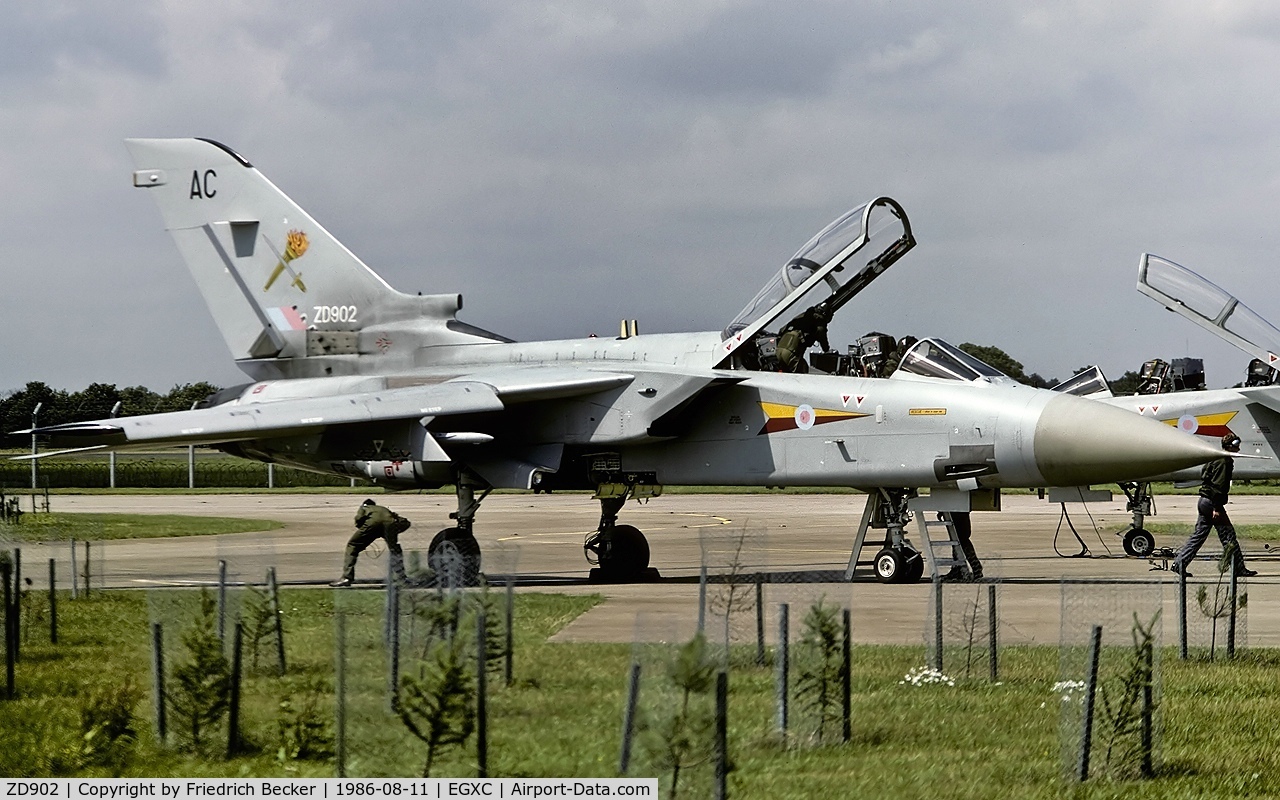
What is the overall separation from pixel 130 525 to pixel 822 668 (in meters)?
22.9

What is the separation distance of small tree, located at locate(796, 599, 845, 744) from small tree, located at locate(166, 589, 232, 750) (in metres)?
2.84

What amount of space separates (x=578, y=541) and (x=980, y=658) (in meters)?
14.8

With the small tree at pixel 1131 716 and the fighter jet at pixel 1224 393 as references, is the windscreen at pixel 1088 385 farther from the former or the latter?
the small tree at pixel 1131 716

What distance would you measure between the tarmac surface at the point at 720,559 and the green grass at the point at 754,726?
0.56 metres

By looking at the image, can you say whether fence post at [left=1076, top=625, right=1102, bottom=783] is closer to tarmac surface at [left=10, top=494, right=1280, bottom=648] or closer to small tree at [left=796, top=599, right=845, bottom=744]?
tarmac surface at [left=10, top=494, right=1280, bottom=648]

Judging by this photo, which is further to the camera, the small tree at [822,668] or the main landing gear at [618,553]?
the main landing gear at [618,553]

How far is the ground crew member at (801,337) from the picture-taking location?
15219 mm

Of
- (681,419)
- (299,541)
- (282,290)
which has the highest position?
(282,290)

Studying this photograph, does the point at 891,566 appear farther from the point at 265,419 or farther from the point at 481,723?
the point at 481,723

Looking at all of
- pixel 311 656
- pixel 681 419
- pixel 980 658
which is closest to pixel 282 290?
pixel 681 419

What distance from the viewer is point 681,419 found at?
15359 millimetres

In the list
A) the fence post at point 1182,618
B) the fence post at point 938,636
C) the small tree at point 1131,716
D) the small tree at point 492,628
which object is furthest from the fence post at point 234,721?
the fence post at point 1182,618

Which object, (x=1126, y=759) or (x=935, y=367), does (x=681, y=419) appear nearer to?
(x=935, y=367)
